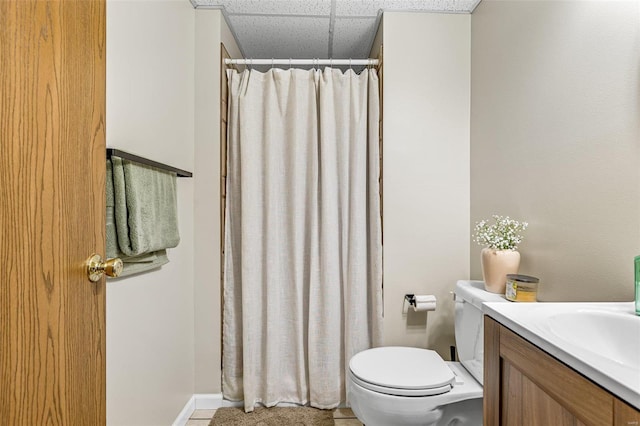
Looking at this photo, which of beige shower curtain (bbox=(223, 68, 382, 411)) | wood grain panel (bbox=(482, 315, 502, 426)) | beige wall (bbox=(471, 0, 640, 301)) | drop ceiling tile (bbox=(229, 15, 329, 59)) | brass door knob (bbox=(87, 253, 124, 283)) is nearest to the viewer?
brass door knob (bbox=(87, 253, 124, 283))

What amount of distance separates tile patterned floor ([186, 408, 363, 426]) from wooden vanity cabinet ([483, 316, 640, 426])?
1192 mm

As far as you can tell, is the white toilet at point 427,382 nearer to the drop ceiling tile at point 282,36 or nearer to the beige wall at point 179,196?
the beige wall at point 179,196

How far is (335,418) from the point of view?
205 cm

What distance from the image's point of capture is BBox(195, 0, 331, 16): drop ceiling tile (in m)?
2.05

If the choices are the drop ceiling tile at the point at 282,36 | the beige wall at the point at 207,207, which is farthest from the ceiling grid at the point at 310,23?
the beige wall at the point at 207,207

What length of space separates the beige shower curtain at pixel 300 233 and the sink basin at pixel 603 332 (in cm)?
121

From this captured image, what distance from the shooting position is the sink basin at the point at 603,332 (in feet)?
2.88

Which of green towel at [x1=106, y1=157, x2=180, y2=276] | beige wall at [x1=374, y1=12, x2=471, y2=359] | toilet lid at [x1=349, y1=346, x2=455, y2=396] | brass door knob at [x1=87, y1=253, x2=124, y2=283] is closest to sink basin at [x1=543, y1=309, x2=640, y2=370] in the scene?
toilet lid at [x1=349, y1=346, x2=455, y2=396]

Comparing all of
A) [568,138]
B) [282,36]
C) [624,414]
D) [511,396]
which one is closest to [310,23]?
[282,36]

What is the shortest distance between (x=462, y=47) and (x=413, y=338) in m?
1.70

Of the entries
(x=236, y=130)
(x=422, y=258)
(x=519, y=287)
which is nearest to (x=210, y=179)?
(x=236, y=130)

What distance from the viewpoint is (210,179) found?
2.13m

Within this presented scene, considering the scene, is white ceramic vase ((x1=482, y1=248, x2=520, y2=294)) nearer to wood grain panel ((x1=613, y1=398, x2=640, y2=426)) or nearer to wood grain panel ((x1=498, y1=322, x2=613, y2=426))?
wood grain panel ((x1=498, y1=322, x2=613, y2=426))

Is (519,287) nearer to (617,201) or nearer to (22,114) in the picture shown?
(617,201)
